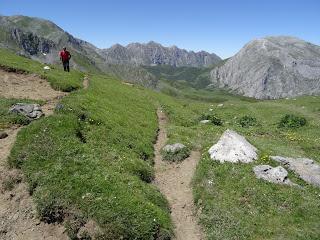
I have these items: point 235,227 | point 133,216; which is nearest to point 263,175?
point 235,227

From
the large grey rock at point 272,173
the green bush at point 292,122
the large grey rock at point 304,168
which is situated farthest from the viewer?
the green bush at point 292,122

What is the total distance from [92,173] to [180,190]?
6620mm

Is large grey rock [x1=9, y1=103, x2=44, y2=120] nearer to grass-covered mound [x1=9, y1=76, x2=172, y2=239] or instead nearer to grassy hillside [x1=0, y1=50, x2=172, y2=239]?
grassy hillside [x1=0, y1=50, x2=172, y2=239]

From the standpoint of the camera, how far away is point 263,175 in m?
26.0

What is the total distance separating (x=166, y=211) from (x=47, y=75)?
88.6ft

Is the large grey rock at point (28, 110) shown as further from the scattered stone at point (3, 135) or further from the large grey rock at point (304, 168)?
the large grey rock at point (304, 168)

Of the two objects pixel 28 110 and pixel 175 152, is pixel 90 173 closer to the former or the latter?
pixel 175 152

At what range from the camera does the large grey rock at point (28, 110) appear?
30.3m

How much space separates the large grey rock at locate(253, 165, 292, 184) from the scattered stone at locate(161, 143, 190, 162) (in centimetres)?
650

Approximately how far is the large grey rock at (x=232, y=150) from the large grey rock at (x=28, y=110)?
43.2ft

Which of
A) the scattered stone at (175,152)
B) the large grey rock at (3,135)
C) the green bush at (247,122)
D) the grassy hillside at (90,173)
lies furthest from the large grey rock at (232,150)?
the green bush at (247,122)

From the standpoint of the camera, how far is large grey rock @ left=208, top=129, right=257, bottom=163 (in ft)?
93.6

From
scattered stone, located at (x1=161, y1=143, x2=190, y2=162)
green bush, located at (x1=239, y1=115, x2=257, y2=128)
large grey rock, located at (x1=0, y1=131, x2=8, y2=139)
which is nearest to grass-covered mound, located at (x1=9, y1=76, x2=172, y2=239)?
scattered stone, located at (x1=161, y1=143, x2=190, y2=162)

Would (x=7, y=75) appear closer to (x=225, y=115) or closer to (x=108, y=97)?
(x=108, y=97)
